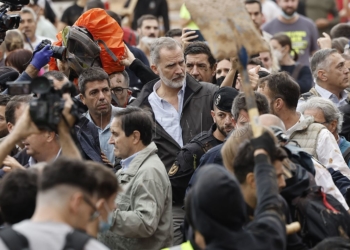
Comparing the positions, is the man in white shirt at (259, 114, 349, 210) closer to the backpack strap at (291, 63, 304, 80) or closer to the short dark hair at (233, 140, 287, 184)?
the short dark hair at (233, 140, 287, 184)

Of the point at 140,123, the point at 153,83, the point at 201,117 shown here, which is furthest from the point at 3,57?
the point at 140,123

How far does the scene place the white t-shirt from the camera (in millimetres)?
4660

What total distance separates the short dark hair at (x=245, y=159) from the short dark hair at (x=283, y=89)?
277 centimetres

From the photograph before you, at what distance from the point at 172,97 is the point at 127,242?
219cm

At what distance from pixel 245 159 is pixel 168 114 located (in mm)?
3510

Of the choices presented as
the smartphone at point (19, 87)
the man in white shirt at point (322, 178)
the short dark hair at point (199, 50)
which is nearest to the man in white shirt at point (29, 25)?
the short dark hair at point (199, 50)

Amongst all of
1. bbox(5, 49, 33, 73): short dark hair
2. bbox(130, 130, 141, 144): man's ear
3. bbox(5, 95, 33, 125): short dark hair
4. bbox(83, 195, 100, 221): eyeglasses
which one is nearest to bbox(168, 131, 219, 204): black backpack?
bbox(130, 130, 141, 144): man's ear

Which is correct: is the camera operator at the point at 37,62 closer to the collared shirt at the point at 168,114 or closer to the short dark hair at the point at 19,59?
the collared shirt at the point at 168,114

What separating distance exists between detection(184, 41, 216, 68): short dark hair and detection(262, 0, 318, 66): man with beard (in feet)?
14.7

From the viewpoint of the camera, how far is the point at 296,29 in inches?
586

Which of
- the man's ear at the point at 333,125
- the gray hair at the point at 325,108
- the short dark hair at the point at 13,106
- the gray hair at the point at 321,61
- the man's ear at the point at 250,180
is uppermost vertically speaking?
the man's ear at the point at 250,180

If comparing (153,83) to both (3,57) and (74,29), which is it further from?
(3,57)

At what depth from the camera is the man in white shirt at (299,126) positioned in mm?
8125

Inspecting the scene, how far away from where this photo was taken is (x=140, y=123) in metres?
7.65
